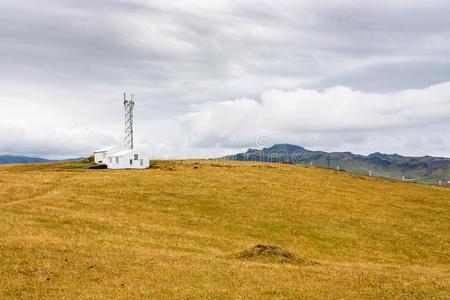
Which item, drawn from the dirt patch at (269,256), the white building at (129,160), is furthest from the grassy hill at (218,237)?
the white building at (129,160)

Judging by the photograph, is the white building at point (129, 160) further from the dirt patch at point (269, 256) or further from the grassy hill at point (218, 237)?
the dirt patch at point (269, 256)

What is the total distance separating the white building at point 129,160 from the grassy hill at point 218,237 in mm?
29805

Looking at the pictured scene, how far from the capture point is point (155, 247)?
1596 inches

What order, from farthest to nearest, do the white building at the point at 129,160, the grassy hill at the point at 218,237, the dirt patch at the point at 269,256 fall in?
the white building at the point at 129,160 < the dirt patch at the point at 269,256 < the grassy hill at the point at 218,237

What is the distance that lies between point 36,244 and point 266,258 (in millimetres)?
17022

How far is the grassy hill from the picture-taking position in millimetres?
27000

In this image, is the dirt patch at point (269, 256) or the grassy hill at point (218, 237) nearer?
the grassy hill at point (218, 237)

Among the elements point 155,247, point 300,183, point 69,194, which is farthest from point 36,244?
point 300,183

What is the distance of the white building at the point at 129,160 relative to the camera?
119438 mm

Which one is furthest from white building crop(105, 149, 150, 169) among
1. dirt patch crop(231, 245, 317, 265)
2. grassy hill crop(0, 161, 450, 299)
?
dirt patch crop(231, 245, 317, 265)

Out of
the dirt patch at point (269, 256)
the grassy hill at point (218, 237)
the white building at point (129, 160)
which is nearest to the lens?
the grassy hill at point (218, 237)

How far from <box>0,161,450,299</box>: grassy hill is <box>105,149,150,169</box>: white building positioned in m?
29.8

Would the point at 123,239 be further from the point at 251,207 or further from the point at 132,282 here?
the point at 251,207

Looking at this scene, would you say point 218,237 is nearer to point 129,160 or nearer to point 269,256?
point 269,256
